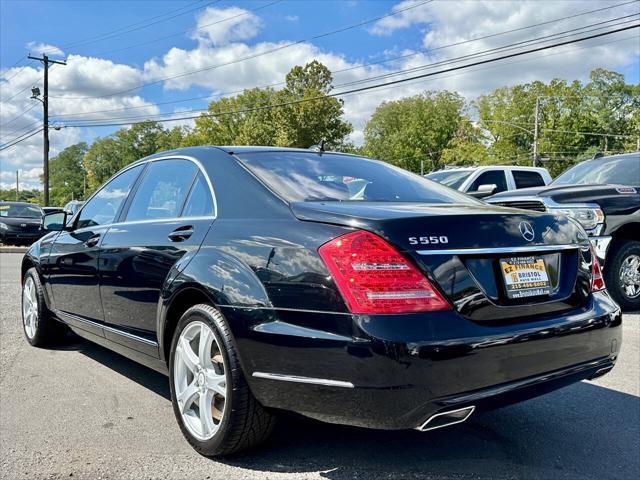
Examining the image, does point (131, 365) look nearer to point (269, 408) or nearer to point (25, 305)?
point (25, 305)

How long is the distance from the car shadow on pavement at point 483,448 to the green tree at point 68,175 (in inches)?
4893

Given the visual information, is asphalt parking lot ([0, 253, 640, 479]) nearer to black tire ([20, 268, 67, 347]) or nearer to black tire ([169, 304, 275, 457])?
black tire ([169, 304, 275, 457])

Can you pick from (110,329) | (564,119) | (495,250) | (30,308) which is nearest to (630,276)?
(495,250)

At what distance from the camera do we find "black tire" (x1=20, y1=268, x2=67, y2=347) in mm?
4906

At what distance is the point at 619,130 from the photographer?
62.1 meters

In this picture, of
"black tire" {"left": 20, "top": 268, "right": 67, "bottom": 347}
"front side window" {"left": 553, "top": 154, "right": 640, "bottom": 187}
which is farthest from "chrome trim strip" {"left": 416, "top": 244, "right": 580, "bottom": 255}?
"front side window" {"left": 553, "top": 154, "right": 640, "bottom": 187}

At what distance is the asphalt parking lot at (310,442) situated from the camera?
2650 millimetres

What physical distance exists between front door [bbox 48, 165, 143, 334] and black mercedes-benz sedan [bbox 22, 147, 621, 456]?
2.16 feet

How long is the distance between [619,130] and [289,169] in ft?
226

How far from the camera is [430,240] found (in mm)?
2281

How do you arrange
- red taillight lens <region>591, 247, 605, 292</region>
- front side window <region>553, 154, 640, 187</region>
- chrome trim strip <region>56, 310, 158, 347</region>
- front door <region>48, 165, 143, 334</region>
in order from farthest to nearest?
front side window <region>553, 154, 640, 187</region>
front door <region>48, 165, 143, 334</region>
chrome trim strip <region>56, 310, 158, 347</region>
red taillight lens <region>591, 247, 605, 292</region>

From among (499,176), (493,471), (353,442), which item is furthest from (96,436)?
(499,176)

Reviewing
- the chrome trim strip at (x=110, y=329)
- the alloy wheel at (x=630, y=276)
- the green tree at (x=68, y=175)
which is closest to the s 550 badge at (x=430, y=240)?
the chrome trim strip at (x=110, y=329)

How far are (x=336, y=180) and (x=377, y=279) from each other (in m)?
1.09
